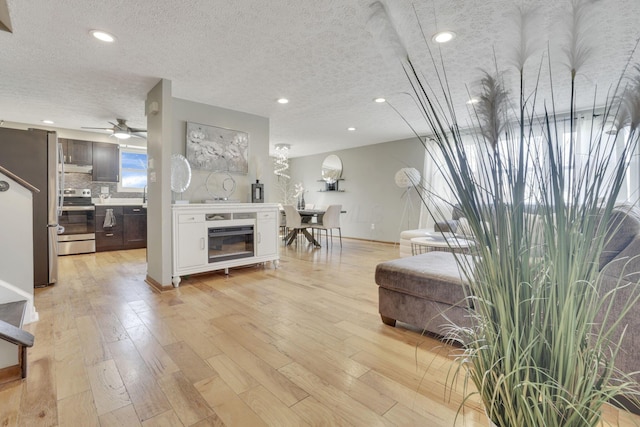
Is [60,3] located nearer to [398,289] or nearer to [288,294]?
[288,294]

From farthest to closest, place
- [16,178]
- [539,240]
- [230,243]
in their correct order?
1. [230,243]
2. [16,178]
3. [539,240]

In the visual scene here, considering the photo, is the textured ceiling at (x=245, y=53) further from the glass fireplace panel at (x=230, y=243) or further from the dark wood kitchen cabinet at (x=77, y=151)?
the glass fireplace panel at (x=230, y=243)

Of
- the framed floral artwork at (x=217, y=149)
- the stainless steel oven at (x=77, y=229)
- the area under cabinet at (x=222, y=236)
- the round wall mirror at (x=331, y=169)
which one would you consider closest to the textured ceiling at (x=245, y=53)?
the framed floral artwork at (x=217, y=149)

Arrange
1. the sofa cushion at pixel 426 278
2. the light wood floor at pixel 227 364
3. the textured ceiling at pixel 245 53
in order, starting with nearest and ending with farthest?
1. the light wood floor at pixel 227 364
2. the sofa cushion at pixel 426 278
3. the textured ceiling at pixel 245 53

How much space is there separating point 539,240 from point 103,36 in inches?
123

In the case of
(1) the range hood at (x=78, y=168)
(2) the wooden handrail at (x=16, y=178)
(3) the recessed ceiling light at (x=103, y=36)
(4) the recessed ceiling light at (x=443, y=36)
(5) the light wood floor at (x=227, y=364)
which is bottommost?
(5) the light wood floor at (x=227, y=364)

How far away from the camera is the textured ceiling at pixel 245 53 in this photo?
2.04m

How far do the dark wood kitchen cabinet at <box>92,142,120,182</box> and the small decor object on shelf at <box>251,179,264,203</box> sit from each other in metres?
3.40

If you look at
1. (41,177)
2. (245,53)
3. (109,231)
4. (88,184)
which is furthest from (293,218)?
(88,184)

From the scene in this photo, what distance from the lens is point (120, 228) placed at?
17.9 ft

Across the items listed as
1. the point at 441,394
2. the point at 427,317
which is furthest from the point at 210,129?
the point at 441,394

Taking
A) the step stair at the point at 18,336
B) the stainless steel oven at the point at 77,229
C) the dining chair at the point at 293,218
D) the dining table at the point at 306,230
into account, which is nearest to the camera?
the step stair at the point at 18,336

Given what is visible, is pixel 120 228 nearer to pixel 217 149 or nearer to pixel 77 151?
pixel 77 151

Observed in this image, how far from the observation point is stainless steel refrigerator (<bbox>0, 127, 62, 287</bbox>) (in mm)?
3062
